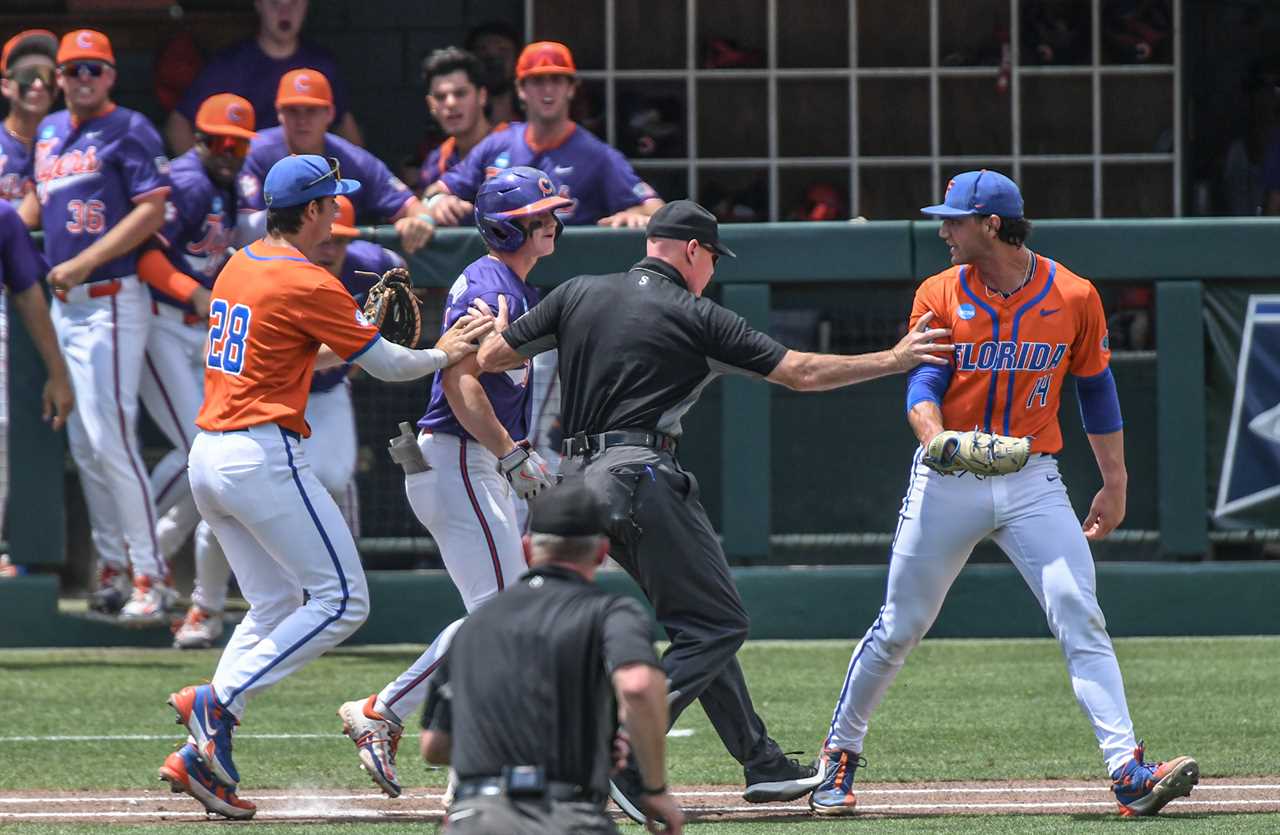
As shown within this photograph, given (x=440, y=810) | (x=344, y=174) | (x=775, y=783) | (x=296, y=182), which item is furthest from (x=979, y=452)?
(x=344, y=174)

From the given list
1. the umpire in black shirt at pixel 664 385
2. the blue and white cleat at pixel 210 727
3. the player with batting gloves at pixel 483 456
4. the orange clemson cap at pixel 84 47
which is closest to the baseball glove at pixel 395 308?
the player with batting gloves at pixel 483 456

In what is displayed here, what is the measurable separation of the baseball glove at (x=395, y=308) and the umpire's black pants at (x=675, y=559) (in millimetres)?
1178

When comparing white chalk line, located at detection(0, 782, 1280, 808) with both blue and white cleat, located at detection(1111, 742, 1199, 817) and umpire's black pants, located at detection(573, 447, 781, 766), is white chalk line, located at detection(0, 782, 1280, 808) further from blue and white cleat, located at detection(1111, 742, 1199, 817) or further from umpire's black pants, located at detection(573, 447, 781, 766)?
umpire's black pants, located at detection(573, 447, 781, 766)

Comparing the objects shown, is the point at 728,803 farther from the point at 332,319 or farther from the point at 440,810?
the point at 332,319

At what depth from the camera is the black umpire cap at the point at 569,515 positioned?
4.05 m

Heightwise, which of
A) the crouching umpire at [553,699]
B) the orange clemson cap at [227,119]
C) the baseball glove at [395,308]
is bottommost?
the crouching umpire at [553,699]

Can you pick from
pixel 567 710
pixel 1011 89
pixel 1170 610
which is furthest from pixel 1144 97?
pixel 567 710

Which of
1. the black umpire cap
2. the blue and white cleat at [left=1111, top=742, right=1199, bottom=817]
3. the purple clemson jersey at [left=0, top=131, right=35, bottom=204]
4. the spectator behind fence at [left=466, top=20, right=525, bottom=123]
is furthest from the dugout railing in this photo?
the black umpire cap

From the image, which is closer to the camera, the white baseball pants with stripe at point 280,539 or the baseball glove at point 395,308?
the white baseball pants with stripe at point 280,539

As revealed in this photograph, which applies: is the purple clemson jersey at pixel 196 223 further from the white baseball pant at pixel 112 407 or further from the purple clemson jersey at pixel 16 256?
the purple clemson jersey at pixel 16 256

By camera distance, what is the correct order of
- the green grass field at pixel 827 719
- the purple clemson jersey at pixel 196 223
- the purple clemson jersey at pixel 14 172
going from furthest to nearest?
the purple clemson jersey at pixel 14 172
the purple clemson jersey at pixel 196 223
the green grass field at pixel 827 719

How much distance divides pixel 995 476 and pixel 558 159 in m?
4.08

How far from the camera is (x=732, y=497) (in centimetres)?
982

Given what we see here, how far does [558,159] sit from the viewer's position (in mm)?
9758
